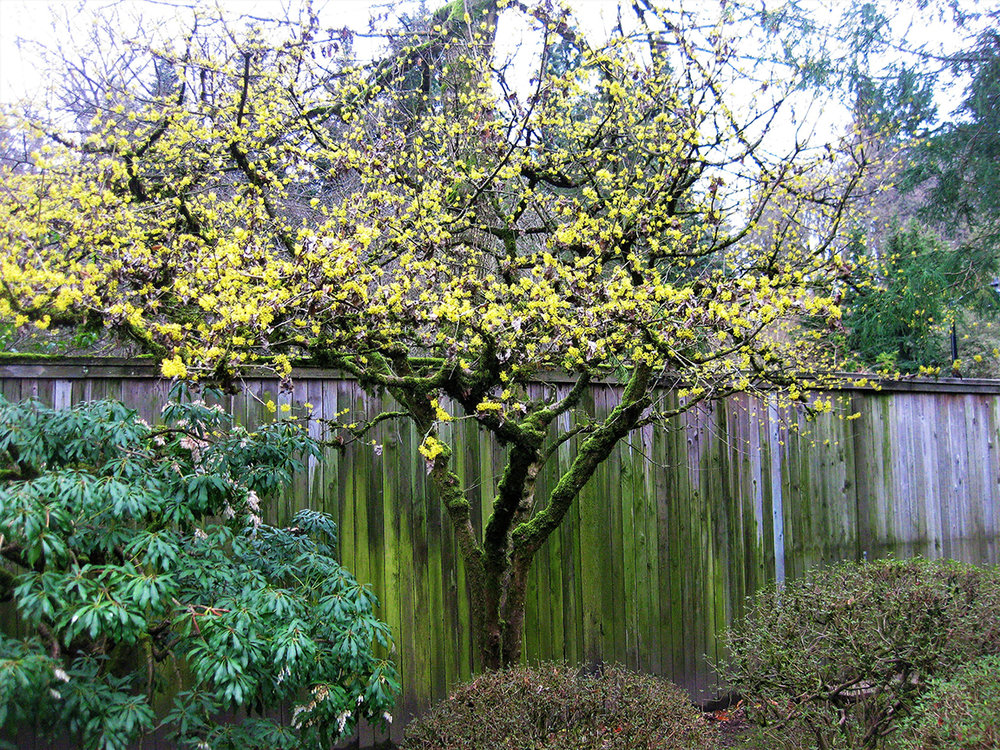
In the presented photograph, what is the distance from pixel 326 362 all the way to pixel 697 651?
3.02 m

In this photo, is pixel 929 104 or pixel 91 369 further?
pixel 929 104

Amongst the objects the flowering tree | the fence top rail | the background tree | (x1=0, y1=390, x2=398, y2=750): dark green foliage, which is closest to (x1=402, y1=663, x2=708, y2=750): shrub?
(x1=0, y1=390, x2=398, y2=750): dark green foliage

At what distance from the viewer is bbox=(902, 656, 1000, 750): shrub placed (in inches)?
84.1

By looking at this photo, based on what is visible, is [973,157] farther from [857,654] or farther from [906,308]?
[857,654]

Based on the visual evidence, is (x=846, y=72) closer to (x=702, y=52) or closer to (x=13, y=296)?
(x=702, y=52)

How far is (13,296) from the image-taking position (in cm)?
259

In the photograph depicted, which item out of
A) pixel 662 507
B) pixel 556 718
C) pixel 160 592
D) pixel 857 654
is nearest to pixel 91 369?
pixel 160 592

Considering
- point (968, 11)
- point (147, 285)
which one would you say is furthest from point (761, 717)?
point (968, 11)

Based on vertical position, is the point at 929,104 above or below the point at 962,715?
above

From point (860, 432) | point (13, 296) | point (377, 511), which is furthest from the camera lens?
Result: point (860, 432)

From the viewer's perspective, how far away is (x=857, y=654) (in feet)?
9.86

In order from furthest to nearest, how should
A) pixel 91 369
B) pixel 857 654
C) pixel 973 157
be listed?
pixel 973 157, pixel 91 369, pixel 857 654

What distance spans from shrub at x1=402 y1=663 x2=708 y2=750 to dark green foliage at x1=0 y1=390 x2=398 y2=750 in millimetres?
299

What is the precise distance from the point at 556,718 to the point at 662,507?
2479 millimetres
